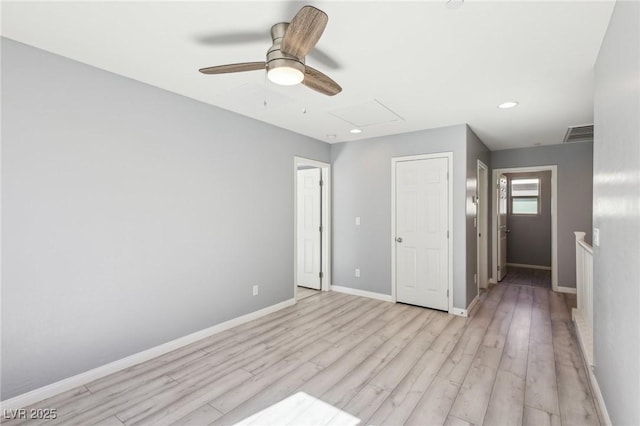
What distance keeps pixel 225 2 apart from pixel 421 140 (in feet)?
10.6

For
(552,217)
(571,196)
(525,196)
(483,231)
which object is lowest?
(483,231)

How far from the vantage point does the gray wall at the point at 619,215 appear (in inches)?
52.9

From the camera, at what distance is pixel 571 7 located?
1692 mm

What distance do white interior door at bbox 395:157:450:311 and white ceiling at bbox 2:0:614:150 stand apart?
111cm

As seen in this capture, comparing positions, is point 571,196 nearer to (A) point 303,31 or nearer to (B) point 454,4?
(B) point 454,4

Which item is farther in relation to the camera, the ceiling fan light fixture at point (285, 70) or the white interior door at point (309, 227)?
the white interior door at point (309, 227)

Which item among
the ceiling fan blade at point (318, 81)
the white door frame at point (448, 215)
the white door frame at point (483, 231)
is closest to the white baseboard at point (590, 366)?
the white door frame at point (448, 215)

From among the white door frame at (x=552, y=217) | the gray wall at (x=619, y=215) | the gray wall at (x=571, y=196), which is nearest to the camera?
the gray wall at (x=619, y=215)

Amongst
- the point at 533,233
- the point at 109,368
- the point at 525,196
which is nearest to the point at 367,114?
the point at 109,368

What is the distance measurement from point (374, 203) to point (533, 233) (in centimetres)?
489

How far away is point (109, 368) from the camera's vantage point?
8.16 ft

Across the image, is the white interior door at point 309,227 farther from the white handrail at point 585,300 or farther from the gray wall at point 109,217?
the white handrail at point 585,300

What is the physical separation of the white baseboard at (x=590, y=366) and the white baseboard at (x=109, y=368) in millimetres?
3179

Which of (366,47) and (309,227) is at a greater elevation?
(366,47)
